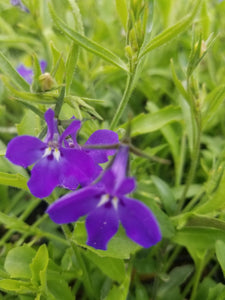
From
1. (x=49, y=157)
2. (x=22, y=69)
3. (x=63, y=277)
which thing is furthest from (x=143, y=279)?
(x=22, y=69)

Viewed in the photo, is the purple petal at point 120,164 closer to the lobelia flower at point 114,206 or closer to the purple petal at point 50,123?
the lobelia flower at point 114,206

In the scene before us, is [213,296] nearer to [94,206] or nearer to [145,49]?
[94,206]

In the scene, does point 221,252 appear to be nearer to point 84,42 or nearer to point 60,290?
point 60,290

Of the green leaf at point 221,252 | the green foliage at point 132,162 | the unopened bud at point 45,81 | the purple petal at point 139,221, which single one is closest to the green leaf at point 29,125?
the green foliage at point 132,162

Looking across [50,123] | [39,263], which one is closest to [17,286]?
[39,263]

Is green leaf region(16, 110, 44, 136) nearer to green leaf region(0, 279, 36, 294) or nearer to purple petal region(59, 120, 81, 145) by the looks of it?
purple petal region(59, 120, 81, 145)

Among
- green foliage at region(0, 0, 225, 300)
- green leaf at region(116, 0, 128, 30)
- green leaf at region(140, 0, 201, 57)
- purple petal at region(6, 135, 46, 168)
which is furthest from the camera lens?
green leaf at region(116, 0, 128, 30)

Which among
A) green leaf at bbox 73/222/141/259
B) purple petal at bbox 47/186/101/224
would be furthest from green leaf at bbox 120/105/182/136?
purple petal at bbox 47/186/101/224
